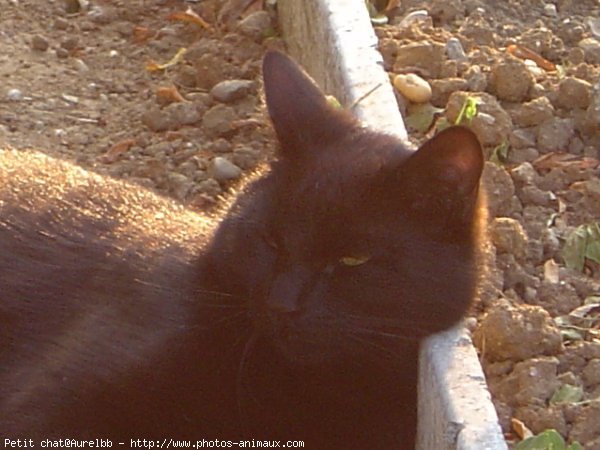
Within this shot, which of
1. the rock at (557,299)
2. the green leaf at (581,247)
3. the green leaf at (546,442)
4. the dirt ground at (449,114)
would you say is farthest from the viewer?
the green leaf at (581,247)

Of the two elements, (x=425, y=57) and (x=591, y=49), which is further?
(x=591, y=49)

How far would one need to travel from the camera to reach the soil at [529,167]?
9.95ft

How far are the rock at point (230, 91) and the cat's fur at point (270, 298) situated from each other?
1.15m

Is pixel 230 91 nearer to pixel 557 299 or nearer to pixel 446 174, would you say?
pixel 557 299

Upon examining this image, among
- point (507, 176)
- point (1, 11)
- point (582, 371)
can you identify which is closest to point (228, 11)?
point (1, 11)

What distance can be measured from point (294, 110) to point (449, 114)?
3.03 ft

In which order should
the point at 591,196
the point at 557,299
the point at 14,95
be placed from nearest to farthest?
the point at 557,299 < the point at 591,196 < the point at 14,95

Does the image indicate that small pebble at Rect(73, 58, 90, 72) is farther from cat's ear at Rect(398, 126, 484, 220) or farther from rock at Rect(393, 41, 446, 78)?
cat's ear at Rect(398, 126, 484, 220)

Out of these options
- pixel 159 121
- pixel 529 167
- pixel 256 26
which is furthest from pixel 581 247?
pixel 256 26

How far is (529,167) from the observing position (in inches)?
143

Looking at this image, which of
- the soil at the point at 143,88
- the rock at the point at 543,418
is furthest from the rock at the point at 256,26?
the rock at the point at 543,418

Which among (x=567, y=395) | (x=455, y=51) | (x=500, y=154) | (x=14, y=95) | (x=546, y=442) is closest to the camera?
(x=546, y=442)

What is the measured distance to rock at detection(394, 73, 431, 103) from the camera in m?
3.83

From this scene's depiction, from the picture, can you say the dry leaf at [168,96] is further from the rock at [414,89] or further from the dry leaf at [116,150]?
the rock at [414,89]
